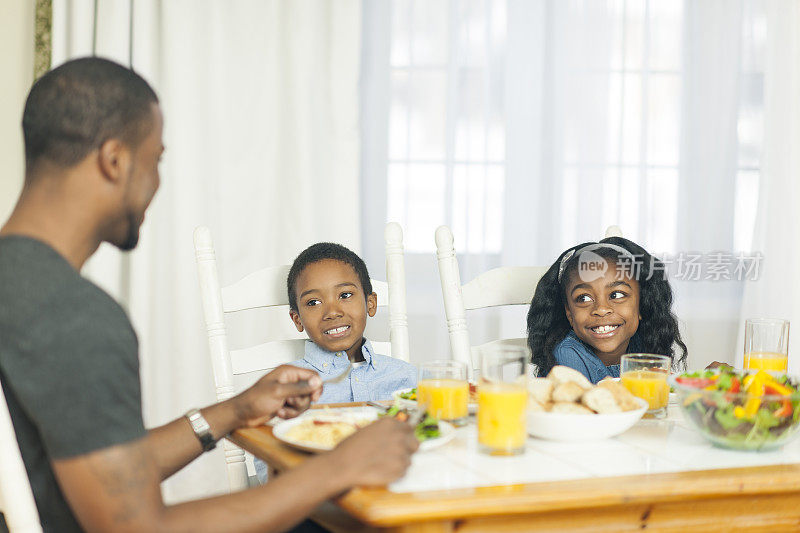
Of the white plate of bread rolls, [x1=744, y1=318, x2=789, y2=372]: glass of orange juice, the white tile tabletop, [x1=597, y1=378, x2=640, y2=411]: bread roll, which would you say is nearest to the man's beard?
the white tile tabletop

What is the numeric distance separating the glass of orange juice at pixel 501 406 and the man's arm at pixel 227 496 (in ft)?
0.43

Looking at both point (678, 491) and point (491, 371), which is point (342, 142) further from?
point (678, 491)

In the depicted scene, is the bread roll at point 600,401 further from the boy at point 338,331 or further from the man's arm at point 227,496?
the boy at point 338,331

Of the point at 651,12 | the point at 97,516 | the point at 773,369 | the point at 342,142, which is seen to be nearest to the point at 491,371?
the point at 97,516

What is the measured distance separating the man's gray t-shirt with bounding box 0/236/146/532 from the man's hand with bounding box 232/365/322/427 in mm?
430

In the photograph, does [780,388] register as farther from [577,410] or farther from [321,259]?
[321,259]

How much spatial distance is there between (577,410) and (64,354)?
74cm

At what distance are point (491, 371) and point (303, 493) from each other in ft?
1.12

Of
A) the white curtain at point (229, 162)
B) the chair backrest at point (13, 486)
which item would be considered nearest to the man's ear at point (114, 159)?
the chair backrest at point (13, 486)

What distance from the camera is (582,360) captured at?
2135 millimetres

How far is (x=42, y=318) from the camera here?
0.97 m

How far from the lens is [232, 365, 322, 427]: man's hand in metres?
1.44

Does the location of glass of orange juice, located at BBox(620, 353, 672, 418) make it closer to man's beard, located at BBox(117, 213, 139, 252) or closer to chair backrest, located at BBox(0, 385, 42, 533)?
man's beard, located at BBox(117, 213, 139, 252)

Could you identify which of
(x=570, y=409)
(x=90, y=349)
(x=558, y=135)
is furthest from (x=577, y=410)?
(x=558, y=135)
